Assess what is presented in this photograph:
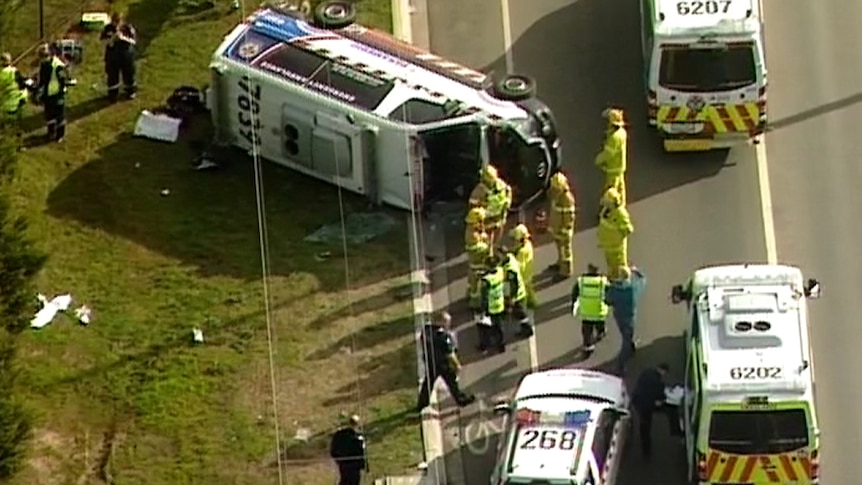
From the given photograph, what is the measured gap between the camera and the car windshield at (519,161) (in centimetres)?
3306

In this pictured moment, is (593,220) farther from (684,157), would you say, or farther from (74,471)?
(74,471)

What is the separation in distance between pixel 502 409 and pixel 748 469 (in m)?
3.11

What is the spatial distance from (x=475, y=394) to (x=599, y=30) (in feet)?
25.3

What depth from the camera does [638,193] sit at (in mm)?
33594

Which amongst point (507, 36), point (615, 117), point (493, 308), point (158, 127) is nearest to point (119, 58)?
point (158, 127)

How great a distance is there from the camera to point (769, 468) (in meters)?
27.9

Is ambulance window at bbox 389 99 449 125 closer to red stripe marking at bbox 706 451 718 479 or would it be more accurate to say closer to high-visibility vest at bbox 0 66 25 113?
high-visibility vest at bbox 0 66 25 113

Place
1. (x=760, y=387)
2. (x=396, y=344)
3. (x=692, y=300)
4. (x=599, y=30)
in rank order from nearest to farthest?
(x=760, y=387), (x=692, y=300), (x=396, y=344), (x=599, y=30)

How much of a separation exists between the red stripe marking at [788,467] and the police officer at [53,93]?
12.1 m

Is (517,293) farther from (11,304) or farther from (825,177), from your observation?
(11,304)

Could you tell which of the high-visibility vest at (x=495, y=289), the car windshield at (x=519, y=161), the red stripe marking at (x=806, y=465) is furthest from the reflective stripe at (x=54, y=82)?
the red stripe marking at (x=806, y=465)

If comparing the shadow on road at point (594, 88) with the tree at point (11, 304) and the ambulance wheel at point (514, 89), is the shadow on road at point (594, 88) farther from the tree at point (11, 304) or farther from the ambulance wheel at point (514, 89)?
the tree at point (11, 304)

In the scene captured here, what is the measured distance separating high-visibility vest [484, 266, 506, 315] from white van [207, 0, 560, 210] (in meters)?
2.73

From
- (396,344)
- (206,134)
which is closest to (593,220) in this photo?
(396,344)
